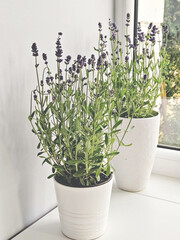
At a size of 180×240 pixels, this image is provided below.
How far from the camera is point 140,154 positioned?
3.38ft

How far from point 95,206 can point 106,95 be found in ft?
0.90

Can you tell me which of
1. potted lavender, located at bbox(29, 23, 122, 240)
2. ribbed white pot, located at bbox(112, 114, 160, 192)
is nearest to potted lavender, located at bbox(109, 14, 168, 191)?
ribbed white pot, located at bbox(112, 114, 160, 192)

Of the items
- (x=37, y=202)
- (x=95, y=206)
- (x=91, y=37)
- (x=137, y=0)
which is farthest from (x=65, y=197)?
(x=137, y=0)

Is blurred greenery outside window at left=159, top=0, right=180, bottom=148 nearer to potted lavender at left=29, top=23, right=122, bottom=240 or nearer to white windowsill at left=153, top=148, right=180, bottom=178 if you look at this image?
white windowsill at left=153, top=148, right=180, bottom=178

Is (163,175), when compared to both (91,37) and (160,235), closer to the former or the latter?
(160,235)

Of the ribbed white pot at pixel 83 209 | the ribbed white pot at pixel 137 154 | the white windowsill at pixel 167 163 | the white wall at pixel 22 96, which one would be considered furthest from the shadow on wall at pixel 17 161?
the white windowsill at pixel 167 163

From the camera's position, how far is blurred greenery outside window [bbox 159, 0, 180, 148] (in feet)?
3.90

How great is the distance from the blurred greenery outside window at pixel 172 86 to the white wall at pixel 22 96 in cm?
35

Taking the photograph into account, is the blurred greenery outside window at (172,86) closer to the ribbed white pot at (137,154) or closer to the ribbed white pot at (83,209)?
the ribbed white pot at (137,154)

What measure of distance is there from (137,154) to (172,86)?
35cm

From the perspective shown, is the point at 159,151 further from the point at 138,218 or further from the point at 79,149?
the point at 79,149

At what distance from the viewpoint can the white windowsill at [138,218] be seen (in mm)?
883

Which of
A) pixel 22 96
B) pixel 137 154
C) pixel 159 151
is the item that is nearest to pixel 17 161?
pixel 22 96

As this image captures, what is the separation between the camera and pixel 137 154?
3.38 feet
